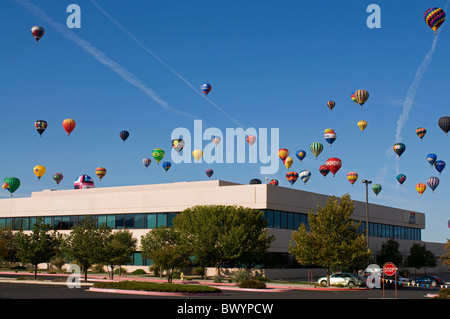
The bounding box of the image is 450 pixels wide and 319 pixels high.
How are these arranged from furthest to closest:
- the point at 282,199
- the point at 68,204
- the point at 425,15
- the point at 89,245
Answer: the point at 68,204
the point at 425,15
the point at 282,199
the point at 89,245

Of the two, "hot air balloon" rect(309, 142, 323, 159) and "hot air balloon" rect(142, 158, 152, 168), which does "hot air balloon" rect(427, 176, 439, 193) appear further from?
"hot air balloon" rect(142, 158, 152, 168)

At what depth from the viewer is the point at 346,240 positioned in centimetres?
5006

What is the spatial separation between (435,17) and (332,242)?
38573 millimetres

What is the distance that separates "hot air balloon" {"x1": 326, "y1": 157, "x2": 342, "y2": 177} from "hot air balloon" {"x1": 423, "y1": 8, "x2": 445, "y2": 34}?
79.6 ft

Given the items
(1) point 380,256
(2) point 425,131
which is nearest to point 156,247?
(1) point 380,256

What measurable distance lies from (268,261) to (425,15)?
1502 inches

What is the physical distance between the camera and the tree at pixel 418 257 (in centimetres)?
9362

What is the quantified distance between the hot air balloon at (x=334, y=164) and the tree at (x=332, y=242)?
125ft

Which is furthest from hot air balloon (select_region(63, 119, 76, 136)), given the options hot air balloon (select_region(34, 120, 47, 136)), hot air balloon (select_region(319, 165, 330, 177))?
hot air balloon (select_region(319, 165, 330, 177))

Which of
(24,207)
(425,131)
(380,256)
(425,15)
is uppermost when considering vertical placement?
(425,15)

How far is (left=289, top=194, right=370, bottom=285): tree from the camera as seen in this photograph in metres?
49.0
